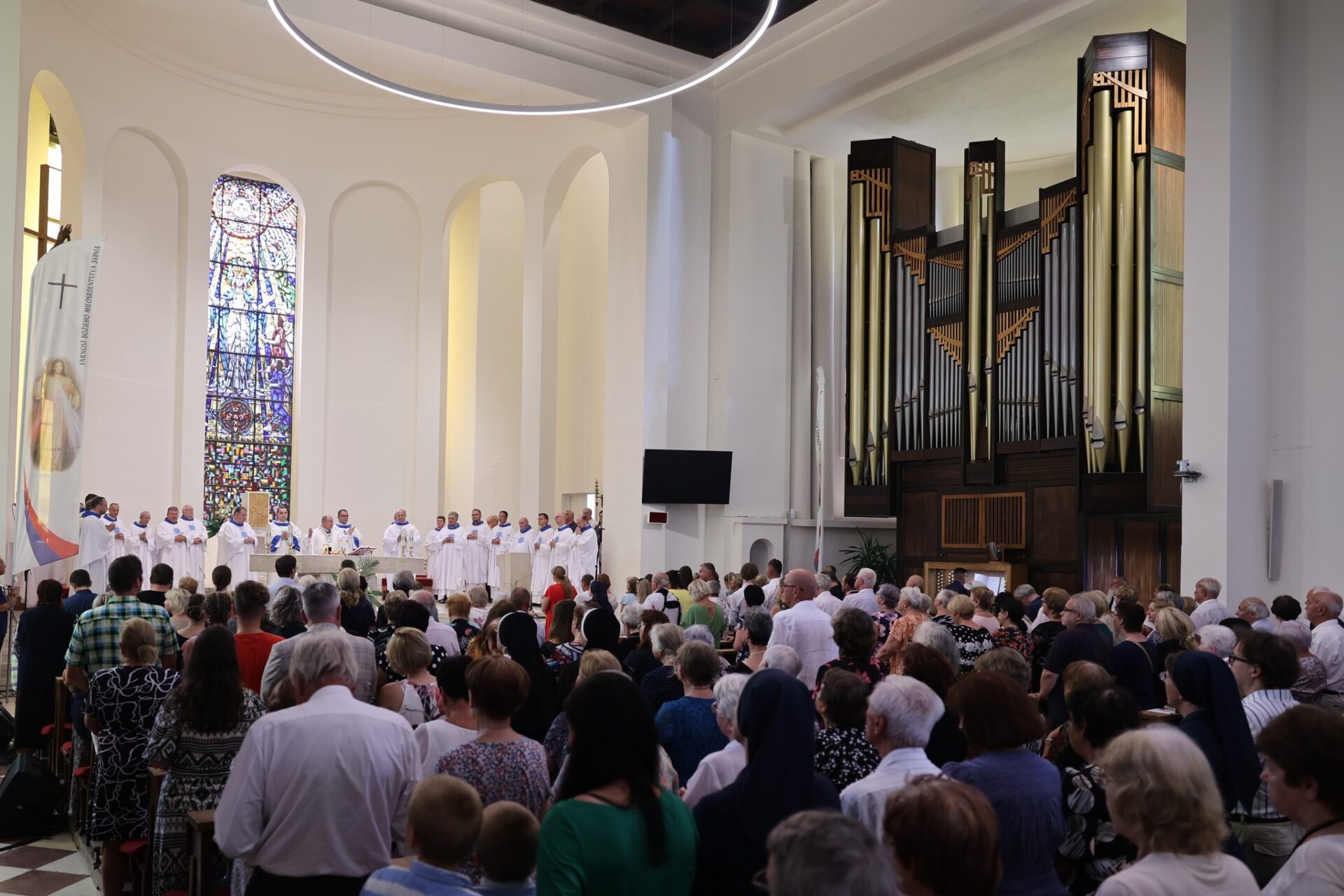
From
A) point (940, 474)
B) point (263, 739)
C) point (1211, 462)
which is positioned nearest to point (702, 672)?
point (263, 739)

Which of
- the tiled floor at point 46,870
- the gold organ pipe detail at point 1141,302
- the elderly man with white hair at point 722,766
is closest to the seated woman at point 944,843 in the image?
the elderly man with white hair at point 722,766

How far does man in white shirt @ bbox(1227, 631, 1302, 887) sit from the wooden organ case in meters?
7.81

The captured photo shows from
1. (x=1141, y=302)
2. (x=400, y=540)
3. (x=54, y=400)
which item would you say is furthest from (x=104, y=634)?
(x=400, y=540)

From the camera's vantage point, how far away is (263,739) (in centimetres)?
334

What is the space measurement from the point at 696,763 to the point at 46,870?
406cm

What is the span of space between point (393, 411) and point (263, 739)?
19.4 m

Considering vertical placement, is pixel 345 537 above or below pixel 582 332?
below

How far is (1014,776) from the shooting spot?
3174mm

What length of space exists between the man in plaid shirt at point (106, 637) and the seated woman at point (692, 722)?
10.1 ft

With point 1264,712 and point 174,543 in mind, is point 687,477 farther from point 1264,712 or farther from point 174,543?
point 1264,712

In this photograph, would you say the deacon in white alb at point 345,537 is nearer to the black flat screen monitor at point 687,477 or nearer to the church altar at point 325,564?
the church altar at point 325,564

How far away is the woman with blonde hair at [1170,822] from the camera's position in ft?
7.71

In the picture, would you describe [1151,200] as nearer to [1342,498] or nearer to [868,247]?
[1342,498]

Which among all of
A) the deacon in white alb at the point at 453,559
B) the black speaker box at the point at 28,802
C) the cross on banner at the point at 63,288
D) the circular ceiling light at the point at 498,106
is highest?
the circular ceiling light at the point at 498,106
